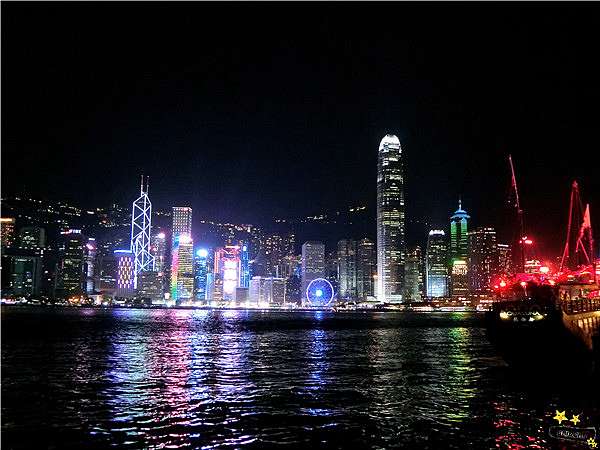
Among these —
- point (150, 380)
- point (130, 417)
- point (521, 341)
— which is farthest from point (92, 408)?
point (521, 341)

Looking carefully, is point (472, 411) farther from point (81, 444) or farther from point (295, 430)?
point (81, 444)

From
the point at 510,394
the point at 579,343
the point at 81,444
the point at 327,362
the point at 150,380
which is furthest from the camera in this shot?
the point at 327,362

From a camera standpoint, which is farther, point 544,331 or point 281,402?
point 544,331

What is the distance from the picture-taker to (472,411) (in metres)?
25.1

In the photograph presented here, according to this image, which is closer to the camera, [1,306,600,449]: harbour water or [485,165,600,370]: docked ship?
[1,306,600,449]: harbour water

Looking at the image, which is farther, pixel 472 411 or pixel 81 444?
pixel 472 411

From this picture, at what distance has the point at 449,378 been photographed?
117ft

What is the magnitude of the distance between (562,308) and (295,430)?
29.0 metres

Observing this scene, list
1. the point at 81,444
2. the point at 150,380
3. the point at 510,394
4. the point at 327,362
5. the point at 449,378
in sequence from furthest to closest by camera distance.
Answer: the point at 327,362 < the point at 449,378 < the point at 150,380 < the point at 510,394 < the point at 81,444

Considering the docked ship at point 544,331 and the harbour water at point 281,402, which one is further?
the docked ship at point 544,331

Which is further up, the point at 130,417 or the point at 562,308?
the point at 562,308

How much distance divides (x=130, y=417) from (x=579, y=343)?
31.8 m

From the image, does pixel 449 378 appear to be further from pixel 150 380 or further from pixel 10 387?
pixel 10 387

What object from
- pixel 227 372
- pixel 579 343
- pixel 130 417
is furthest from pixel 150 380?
pixel 579 343
